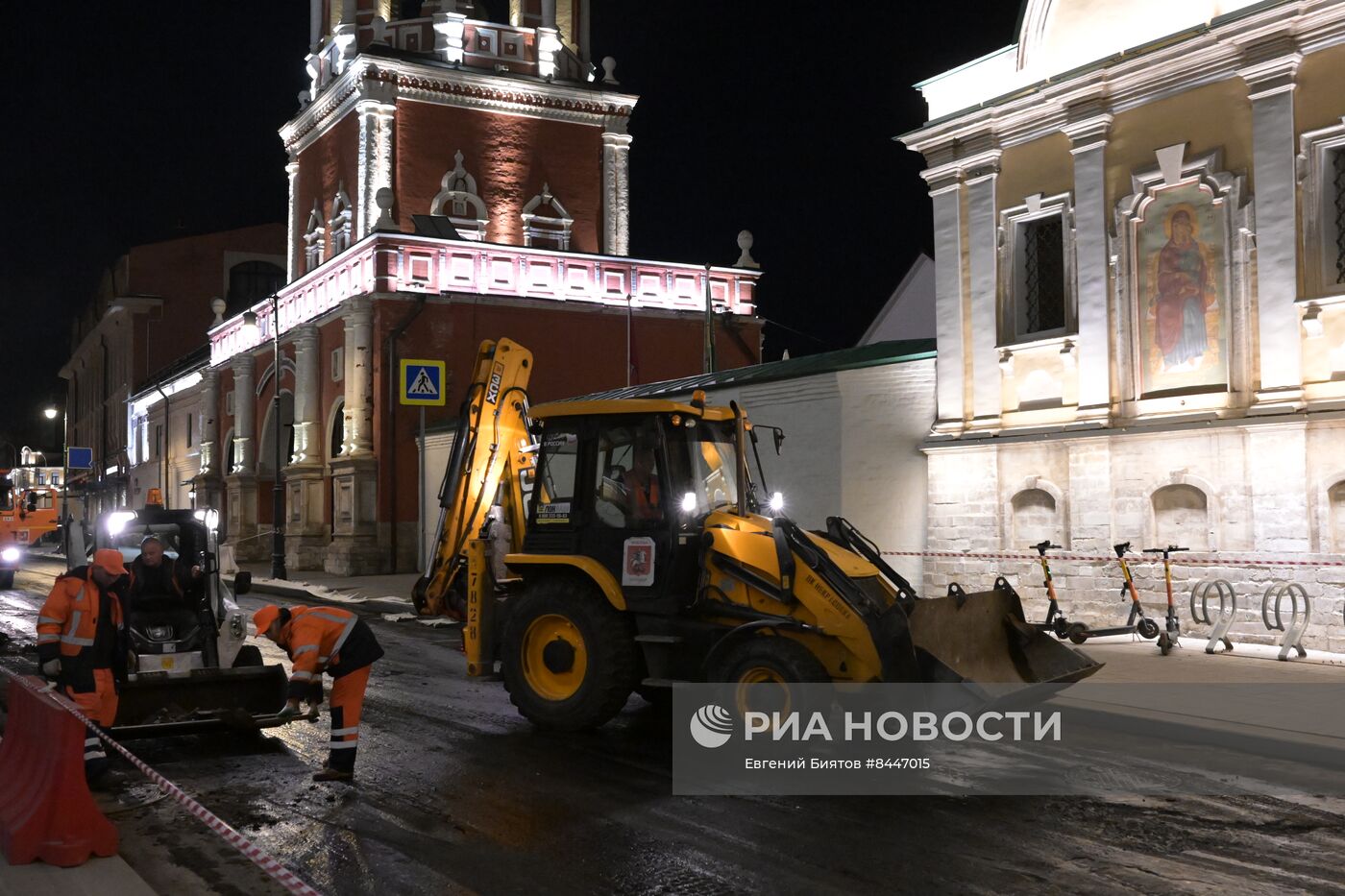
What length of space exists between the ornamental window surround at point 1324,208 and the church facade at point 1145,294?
0.07 feet

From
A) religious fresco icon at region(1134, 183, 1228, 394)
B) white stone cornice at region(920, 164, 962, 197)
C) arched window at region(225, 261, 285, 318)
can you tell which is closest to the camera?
religious fresco icon at region(1134, 183, 1228, 394)

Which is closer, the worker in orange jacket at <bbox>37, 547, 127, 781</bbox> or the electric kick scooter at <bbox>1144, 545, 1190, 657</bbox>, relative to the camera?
the worker in orange jacket at <bbox>37, 547, 127, 781</bbox>

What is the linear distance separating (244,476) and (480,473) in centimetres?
2901

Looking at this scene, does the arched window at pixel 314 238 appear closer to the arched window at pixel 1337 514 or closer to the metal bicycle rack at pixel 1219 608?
the metal bicycle rack at pixel 1219 608

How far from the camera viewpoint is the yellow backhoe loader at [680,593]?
28.4 ft

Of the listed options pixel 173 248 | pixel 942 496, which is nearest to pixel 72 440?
pixel 173 248

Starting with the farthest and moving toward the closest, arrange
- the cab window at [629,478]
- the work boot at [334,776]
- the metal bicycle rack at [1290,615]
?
the metal bicycle rack at [1290,615] < the cab window at [629,478] < the work boot at [334,776]

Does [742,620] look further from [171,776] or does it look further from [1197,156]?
[1197,156]

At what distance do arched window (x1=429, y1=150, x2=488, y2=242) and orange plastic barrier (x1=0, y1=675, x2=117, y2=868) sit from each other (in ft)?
90.0

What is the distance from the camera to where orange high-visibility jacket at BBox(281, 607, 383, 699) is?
25.9 ft

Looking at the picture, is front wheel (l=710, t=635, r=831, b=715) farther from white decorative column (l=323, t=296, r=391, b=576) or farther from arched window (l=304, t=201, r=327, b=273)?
arched window (l=304, t=201, r=327, b=273)

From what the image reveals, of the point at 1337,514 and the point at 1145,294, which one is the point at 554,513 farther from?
the point at 1145,294

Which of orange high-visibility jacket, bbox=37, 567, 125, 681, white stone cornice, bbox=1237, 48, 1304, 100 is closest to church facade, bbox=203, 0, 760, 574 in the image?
white stone cornice, bbox=1237, 48, 1304, 100

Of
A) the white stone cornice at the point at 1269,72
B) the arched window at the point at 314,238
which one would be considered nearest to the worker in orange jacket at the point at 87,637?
the white stone cornice at the point at 1269,72
